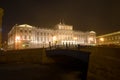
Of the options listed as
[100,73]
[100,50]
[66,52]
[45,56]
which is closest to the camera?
[100,73]

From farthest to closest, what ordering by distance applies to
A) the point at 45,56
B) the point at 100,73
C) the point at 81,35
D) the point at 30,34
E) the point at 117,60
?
the point at 81,35, the point at 30,34, the point at 45,56, the point at 100,73, the point at 117,60

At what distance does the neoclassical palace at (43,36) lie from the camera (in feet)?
332

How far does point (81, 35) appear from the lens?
131000 millimetres

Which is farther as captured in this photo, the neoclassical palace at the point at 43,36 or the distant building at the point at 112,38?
the distant building at the point at 112,38

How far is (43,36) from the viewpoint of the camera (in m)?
113

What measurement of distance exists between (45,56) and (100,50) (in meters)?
29.9

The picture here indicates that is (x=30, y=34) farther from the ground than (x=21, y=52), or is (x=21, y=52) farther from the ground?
(x=30, y=34)

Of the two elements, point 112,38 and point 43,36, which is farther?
point 112,38

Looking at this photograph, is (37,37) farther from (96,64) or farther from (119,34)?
(96,64)

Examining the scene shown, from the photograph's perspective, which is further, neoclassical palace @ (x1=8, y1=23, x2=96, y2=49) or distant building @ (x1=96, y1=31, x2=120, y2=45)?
distant building @ (x1=96, y1=31, x2=120, y2=45)

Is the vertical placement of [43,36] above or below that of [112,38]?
above

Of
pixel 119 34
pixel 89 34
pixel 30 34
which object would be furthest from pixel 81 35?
pixel 30 34

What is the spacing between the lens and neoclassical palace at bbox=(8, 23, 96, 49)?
101312mm

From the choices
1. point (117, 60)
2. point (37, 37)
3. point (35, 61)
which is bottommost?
point (35, 61)
